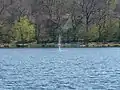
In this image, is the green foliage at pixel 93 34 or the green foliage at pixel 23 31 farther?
the green foliage at pixel 93 34

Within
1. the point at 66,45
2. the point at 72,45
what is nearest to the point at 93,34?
the point at 72,45

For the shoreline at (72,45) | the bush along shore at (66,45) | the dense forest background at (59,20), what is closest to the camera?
the shoreline at (72,45)

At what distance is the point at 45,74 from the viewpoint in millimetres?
40875

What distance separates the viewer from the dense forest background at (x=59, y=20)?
103688 mm

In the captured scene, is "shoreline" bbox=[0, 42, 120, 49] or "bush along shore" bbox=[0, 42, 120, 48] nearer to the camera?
"shoreline" bbox=[0, 42, 120, 49]

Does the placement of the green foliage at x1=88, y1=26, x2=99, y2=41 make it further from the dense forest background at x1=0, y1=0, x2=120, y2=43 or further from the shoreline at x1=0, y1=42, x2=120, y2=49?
the shoreline at x1=0, y1=42, x2=120, y2=49

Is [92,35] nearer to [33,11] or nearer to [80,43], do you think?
[80,43]

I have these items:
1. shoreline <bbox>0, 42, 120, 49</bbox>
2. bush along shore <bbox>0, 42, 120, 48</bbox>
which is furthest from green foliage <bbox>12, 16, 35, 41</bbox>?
shoreline <bbox>0, 42, 120, 49</bbox>

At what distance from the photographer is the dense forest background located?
340ft

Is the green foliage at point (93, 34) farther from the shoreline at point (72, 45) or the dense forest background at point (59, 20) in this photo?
the shoreline at point (72, 45)

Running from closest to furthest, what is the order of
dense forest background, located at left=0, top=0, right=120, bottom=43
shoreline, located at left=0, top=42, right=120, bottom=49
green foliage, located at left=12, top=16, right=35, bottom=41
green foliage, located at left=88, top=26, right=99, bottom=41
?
shoreline, located at left=0, top=42, right=120, bottom=49, green foliage, located at left=12, top=16, right=35, bottom=41, dense forest background, located at left=0, top=0, right=120, bottom=43, green foliage, located at left=88, top=26, right=99, bottom=41

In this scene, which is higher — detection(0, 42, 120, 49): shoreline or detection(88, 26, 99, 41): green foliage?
detection(88, 26, 99, 41): green foliage

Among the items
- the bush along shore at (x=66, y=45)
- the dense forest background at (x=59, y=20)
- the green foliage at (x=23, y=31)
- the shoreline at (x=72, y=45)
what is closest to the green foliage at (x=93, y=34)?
the dense forest background at (x=59, y=20)

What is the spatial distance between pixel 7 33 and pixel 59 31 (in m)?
13.1
